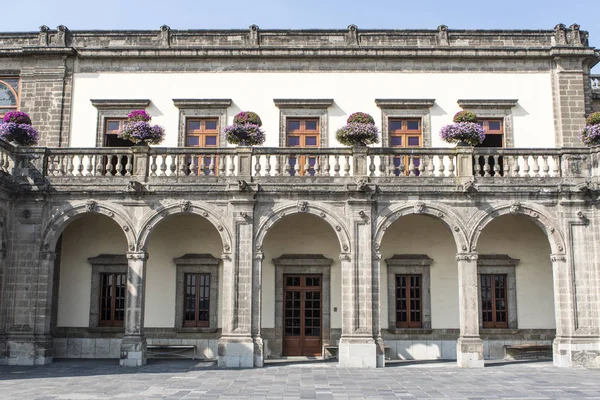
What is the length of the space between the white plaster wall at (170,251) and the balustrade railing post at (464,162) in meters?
7.40

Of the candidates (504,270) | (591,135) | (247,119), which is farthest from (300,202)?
(591,135)

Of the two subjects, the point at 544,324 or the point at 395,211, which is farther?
the point at 544,324

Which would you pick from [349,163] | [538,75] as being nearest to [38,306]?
A: [349,163]

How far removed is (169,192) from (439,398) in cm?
936

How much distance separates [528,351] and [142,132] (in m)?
12.7

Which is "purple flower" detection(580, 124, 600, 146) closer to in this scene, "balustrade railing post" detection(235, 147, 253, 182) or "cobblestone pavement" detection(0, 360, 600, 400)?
"cobblestone pavement" detection(0, 360, 600, 400)

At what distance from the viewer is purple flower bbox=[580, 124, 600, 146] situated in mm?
17766

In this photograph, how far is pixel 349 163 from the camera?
59.4ft

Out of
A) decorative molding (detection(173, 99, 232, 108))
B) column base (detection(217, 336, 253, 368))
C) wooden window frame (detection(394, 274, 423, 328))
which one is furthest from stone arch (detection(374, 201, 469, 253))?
decorative molding (detection(173, 99, 232, 108))

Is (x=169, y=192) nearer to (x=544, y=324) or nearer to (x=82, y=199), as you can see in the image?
(x=82, y=199)

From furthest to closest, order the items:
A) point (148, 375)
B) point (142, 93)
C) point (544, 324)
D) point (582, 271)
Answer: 1. point (142, 93)
2. point (544, 324)
3. point (582, 271)
4. point (148, 375)

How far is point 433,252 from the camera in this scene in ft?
65.3

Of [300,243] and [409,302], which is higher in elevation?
[300,243]

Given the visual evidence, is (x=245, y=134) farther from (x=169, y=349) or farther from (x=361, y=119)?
(x=169, y=349)
